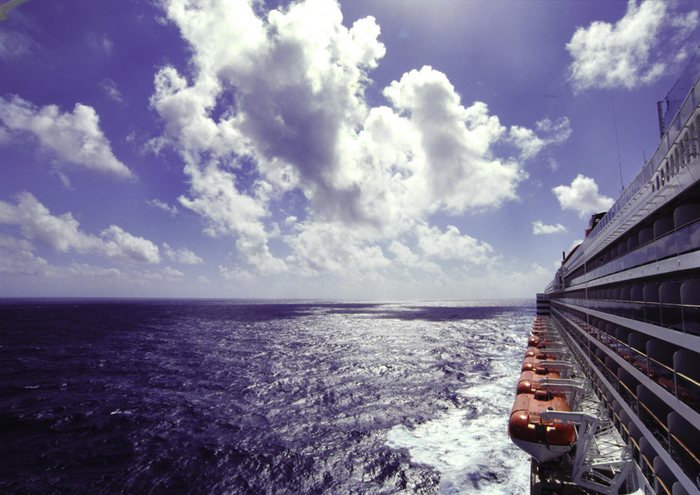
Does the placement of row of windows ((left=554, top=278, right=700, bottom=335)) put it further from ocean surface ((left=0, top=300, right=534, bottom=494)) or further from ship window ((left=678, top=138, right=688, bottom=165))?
ocean surface ((left=0, top=300, right=534, bottom=494))

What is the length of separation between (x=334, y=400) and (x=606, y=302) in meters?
27.2

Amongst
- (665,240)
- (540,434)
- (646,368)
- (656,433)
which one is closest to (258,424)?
(540,434)

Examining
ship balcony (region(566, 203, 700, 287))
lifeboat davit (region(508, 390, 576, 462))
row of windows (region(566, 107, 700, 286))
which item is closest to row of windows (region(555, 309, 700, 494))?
lifeboat davit (region(508, 390, 576, 462))

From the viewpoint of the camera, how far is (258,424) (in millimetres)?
31812

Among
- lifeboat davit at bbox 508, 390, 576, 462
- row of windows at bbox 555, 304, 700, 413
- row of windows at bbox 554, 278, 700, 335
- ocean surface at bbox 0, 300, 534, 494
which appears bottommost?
ocean surface at bbox 0, 300, 534, 494

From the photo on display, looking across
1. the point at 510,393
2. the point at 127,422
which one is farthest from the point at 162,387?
the point at 510,393

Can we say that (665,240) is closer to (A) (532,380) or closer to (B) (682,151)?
(B) (682,151)

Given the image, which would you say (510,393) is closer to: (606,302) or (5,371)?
(606,302)

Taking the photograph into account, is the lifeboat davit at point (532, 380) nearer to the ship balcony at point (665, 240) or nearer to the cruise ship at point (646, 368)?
the cruise ship at point (646, 368)

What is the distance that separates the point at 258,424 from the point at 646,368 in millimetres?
28864

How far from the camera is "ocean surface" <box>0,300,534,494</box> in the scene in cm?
2230

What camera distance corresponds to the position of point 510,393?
40.2m

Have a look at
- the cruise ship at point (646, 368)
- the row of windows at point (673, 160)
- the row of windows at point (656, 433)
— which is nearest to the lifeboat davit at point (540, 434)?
the cruise ship at point (646, 368)

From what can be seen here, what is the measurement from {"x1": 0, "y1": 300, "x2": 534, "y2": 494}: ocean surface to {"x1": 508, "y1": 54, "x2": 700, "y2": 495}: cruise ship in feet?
16.1
